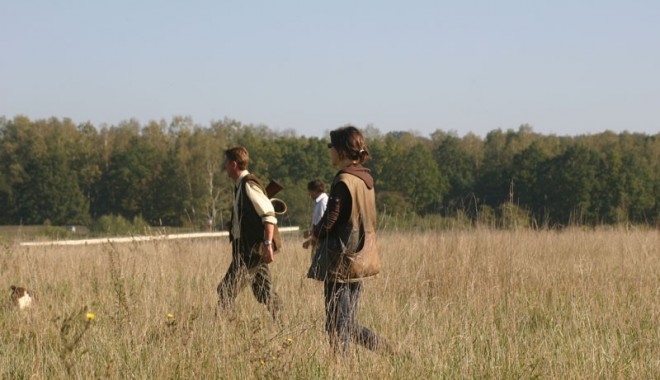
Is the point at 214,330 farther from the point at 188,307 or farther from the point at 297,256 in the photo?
the point at 297,256

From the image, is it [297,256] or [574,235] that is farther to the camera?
[574,235]

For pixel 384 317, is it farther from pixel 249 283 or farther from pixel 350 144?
pixel 350 144

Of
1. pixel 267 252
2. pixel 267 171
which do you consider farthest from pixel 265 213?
pixel 267 171

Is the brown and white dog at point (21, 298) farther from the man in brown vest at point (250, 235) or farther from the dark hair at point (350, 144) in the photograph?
the dark hair at point (350, 144)

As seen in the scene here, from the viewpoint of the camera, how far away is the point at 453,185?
73.4 metres

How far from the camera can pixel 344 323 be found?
5762mm

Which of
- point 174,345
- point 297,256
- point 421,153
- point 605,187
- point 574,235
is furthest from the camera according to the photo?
point 421,153

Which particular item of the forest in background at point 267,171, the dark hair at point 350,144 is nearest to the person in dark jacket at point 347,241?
the dark hair at point 350,144

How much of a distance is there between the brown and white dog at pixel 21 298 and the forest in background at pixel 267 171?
1716 inches

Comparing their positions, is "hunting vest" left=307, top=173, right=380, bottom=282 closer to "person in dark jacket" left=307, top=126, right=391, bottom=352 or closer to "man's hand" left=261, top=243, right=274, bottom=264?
"person in dark jacket" left=307, top=126, right=391, bottom=352

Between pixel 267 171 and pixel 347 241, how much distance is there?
69.4 m

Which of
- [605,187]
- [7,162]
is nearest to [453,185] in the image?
[605,187]

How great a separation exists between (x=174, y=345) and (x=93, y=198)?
69495 millimetres

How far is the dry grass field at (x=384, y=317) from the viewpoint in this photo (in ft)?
17.5
